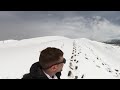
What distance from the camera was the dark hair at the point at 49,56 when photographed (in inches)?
88.1

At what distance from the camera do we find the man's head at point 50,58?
7.35 feet

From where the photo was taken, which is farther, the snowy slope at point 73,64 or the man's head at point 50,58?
the snowy slope at point 73,64

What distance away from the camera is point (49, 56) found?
223cm

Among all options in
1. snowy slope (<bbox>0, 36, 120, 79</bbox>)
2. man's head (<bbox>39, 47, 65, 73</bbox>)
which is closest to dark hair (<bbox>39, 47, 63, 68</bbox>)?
man's head (<bbox>39, 47, 65, 73</bbox>)

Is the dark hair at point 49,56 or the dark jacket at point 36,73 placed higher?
the dark hair at point 49,56

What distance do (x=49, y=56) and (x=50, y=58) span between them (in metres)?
0.02

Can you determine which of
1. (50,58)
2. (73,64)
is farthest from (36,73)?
(73,64)

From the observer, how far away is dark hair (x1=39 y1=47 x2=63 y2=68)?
2.24 metres

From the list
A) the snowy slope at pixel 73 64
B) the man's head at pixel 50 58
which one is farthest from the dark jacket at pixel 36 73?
the snowy slope at pixel 73 64

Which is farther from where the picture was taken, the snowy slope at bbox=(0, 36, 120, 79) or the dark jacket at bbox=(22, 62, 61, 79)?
the snowy slope at bbox=(0, 36, 120, 79)

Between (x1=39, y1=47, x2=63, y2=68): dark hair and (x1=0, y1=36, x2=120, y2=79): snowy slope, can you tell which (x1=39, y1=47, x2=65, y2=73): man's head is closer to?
(x1=39, y1=47, x2=63, y2=68): dark hair

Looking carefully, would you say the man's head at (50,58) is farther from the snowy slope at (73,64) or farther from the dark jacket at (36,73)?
the snowy slope at (73,64)
